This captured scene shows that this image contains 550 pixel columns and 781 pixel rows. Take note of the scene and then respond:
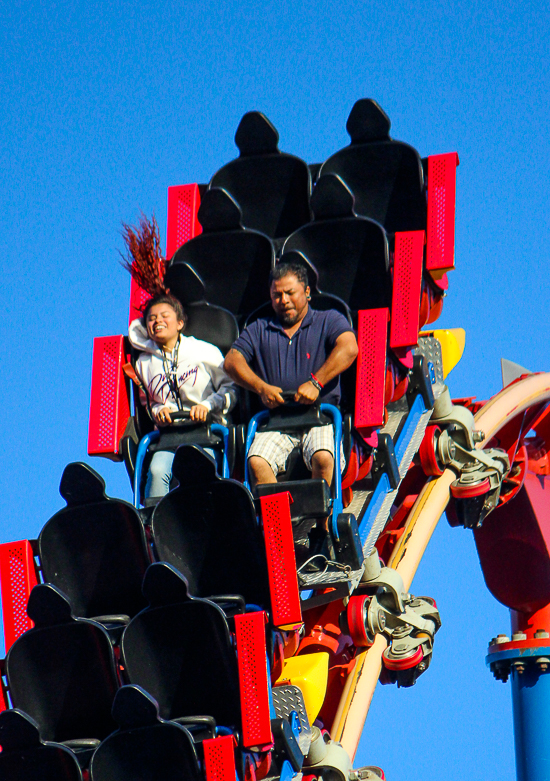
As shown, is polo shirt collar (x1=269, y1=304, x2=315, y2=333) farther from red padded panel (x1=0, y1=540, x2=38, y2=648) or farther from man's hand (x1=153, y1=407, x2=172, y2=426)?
red padded panel (x1=0, y1=540, x2=38, y2=648)

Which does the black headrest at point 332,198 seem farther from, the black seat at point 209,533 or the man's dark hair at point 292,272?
the black seat at point 209,533

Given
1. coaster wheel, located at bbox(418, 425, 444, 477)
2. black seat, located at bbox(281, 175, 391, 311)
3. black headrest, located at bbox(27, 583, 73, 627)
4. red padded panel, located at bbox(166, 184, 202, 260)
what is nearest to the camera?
black headrest, located at bbox(27, 583, 73, 627)

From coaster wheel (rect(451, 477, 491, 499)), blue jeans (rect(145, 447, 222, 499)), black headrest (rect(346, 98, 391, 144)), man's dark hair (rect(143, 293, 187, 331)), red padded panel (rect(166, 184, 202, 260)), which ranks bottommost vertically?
→ blue jeans (rect(145, 447, 222, 499))

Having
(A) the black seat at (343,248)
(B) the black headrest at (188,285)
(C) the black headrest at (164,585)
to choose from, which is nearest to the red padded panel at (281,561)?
(C) the black headrest at (164,585)

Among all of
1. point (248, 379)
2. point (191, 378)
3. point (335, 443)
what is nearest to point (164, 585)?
point (335, 443)

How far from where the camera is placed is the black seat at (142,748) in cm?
387

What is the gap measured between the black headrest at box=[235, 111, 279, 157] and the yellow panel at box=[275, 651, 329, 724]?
115 inches

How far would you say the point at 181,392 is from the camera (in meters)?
5.49

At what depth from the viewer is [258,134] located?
6.71m

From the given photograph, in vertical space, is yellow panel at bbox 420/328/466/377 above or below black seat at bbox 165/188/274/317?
below

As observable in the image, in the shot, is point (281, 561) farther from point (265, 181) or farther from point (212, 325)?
point (265, 181)

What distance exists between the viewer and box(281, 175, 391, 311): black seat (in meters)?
5.86

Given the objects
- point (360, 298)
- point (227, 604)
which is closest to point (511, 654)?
point (360, 298)

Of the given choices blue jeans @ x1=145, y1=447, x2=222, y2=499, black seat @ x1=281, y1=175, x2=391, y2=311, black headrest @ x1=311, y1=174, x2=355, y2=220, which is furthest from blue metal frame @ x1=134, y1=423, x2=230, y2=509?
black headrest @ x1=311, y1=174, x2=355, y2=220
